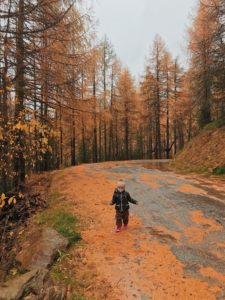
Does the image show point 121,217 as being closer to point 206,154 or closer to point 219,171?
point 219,171

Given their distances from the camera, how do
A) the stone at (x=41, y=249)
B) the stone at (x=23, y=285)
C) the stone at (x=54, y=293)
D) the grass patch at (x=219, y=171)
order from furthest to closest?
1. the grass patch at (x=219, y=171)
2. the stone at (x=41, y=249)
3. the stone at (x=54, y=293)
4. the stone at (x=23, y=285)

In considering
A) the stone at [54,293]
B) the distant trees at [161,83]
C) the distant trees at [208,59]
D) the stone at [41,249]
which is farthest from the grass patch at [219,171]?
the distant trees at [161,83]

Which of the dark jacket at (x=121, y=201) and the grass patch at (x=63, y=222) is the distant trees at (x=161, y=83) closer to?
the grass patch at (x=63, y=222)

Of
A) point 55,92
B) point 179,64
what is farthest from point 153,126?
point 55,92

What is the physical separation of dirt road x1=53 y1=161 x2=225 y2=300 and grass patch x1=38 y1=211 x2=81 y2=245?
28 centimetres

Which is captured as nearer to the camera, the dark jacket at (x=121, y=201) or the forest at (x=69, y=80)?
the forest at (x=69, y=80)

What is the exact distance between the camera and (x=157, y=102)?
30875mm

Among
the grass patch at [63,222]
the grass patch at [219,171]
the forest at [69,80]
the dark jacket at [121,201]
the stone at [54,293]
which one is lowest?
the stone at [54,293]

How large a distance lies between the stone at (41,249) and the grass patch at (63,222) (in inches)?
8.9

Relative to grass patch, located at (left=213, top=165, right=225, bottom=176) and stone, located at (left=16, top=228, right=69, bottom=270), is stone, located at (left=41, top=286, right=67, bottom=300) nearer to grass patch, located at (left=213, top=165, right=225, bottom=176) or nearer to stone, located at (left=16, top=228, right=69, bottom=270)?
stone, located at (left=16, top=228, right=69, bottom=270)

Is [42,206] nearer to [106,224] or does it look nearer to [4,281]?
[106,224]

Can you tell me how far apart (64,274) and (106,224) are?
230 centimetres

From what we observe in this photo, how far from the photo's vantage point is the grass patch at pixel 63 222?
20.1 feet

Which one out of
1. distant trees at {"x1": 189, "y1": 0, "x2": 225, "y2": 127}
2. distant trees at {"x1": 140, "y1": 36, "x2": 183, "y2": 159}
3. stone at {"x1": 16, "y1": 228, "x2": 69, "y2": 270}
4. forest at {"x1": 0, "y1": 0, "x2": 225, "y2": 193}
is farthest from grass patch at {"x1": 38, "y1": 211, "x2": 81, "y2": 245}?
distant trees at {"x1": 140, "y1": 36, "x2": 183, "y2": 159}
